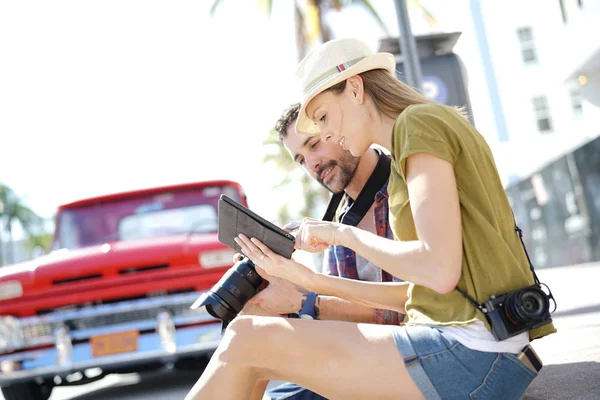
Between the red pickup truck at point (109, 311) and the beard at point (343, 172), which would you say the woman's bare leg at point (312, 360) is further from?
the red pickup truck at point (109, 311)

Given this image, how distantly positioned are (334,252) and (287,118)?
3.20ft

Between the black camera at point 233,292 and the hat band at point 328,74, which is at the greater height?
the hat band at point 328,74

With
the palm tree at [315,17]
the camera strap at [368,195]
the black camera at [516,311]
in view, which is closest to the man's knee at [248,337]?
the black camera at [516,311]

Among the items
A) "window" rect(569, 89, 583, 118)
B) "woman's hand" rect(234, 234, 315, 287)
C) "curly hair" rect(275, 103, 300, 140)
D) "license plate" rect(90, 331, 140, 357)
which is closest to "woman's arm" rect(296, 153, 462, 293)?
"woman's hand" rect(234, 234, 315, 287)

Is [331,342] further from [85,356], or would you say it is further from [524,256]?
[85,356]

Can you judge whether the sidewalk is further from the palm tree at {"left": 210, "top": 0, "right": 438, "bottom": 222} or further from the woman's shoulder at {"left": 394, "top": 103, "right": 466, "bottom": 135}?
the palm tree at {"left": 210, "top": 0, "right": 438, "bottom": 222}

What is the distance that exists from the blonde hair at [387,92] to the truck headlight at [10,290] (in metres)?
4.19

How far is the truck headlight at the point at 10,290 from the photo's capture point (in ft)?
19.5

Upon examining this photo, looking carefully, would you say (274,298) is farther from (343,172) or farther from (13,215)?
(13,215)

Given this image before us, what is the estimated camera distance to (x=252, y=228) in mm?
2594

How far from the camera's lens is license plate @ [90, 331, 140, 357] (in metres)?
5.81

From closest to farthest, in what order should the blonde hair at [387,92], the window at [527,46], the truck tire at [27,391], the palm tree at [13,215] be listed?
the blonde hair at [387,92] → the truck tire at [27,391] → the window at [527,46] → the palm tree at [13,215]

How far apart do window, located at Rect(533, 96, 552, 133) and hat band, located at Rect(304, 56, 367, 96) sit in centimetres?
2206

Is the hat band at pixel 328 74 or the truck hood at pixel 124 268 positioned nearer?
the hat band at pixel 328 74
